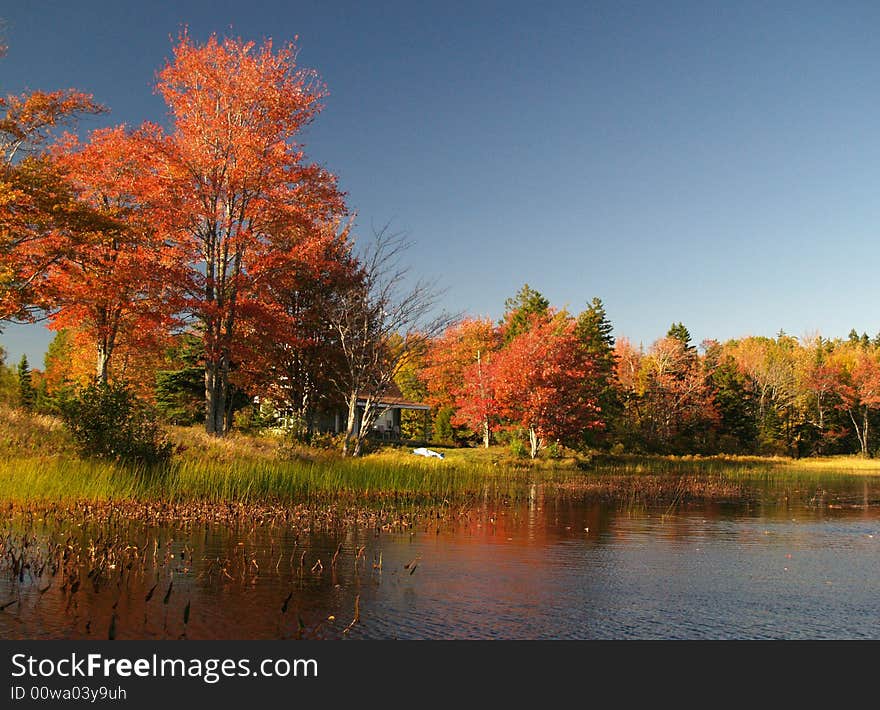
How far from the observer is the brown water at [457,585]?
7.24 meters

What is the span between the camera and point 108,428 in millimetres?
17469

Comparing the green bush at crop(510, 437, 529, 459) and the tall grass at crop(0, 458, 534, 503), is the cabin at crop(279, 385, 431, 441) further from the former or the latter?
the tall grass at crop(0, 458, 534, 503)

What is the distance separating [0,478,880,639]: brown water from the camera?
23.7 ft

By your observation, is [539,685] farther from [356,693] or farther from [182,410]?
[182,410]

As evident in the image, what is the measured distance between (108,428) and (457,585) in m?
11.5

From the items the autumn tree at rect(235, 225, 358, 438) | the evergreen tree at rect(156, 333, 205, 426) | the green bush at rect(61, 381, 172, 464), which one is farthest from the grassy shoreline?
the evergreen tree at rect(156, 333, 205, 426)

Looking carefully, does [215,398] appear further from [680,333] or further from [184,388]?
[680,333]

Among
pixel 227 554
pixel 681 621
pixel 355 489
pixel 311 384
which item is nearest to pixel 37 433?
pixel 355 489

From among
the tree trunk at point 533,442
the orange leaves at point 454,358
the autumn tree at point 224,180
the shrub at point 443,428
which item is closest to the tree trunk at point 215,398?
the autumn tree at point 224,180

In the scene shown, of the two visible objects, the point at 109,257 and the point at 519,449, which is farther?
the point at 519,449

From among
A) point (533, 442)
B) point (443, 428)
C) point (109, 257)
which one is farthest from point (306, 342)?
point (443, 428)

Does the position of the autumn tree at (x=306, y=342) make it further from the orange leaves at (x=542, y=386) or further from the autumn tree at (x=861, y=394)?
the autumn tree at (x=861, y=394)

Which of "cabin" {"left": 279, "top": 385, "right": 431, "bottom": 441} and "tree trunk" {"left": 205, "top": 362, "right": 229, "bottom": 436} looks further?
"cabin" {"left": 279, "top": 385, "right": 431, "bottom": 441}

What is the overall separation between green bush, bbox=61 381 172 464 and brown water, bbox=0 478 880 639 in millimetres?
4983
